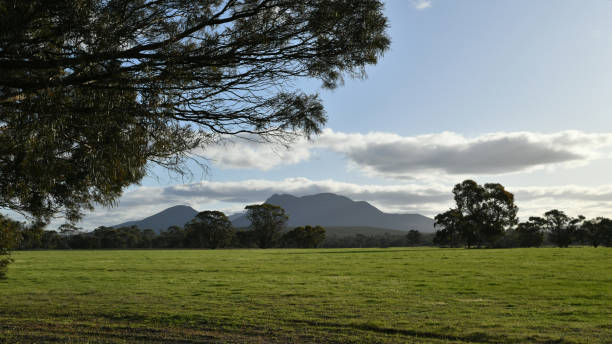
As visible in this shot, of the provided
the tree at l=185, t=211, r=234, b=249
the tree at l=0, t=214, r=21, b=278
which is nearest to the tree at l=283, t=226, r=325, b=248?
the tree at l=185, t=211, r=234, b=249

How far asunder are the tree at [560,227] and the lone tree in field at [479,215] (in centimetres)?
2187

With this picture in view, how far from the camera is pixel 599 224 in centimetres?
7994

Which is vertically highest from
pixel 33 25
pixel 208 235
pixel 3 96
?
pixel 33 25

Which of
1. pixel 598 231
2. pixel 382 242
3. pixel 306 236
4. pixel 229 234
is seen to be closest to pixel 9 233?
pixel 306 236

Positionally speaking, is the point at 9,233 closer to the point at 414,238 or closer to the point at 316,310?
the point at 316,310

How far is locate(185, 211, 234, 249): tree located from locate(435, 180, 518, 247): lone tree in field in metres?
44.4

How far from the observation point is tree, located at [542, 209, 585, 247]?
79.8 meters

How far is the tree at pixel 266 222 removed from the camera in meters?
89.5

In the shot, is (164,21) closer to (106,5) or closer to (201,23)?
(201,23)

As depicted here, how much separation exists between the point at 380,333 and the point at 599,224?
91.6 metres

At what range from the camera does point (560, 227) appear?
8112 centimetres

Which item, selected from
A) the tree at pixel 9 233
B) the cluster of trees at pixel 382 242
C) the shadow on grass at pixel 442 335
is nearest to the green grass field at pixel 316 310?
the shadow on grass at pixel 442 335

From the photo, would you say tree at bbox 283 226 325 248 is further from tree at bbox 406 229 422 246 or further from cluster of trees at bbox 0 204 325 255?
tree at bbox 406 229 422 246

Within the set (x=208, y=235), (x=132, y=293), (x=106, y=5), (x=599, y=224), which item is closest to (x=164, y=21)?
(x=106, y=5)
